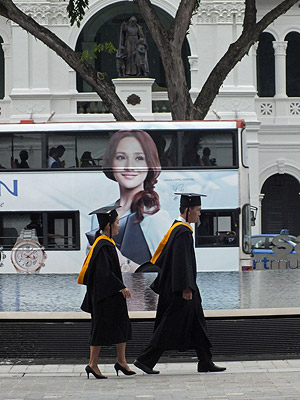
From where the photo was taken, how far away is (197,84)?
36.3m

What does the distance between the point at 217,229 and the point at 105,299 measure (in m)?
11.1

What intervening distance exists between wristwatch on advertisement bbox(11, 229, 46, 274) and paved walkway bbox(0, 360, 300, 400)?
10.1 meters

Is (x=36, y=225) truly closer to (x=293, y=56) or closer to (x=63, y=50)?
(x=63, y=50)

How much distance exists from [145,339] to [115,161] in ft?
32.7

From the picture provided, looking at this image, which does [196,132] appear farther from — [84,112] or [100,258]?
[84,112]

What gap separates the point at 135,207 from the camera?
68.0ft

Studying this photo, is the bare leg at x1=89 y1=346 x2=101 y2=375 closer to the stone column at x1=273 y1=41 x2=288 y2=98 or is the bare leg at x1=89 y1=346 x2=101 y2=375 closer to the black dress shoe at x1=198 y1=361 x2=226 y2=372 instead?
the black dress shoe at x1=198 y1=361 x2=226 y2=372

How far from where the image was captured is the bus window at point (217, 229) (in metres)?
20.7

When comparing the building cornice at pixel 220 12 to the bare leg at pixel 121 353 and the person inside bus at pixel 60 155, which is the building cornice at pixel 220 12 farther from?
the bare leg at pixel 121 353

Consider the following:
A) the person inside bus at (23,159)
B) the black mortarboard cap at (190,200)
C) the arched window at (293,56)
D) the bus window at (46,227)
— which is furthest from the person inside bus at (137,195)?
the arched window at (293,56)

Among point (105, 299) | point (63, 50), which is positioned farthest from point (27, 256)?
point (105, 299)

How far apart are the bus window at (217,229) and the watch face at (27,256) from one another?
310cm

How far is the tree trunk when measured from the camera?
675 inches

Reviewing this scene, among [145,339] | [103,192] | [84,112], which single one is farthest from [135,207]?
[84,112]
